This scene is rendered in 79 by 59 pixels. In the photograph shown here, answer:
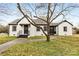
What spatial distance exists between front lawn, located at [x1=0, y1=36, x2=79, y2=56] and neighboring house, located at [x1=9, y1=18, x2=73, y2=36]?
10 cm

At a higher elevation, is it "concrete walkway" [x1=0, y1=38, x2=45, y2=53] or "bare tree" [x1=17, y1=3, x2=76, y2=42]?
"bare tree" [x1=17, y1=3, x2=76, y2=42]

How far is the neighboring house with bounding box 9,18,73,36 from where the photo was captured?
8.46 ft

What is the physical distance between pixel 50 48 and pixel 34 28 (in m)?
0.30

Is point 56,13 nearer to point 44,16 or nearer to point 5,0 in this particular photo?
point 44,16

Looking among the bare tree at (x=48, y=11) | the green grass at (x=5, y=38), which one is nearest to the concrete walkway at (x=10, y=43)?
the green grass at (x=5, y=38)

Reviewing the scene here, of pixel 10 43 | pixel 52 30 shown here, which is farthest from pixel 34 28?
pixel 10 43

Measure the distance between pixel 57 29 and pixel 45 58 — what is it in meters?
0.37

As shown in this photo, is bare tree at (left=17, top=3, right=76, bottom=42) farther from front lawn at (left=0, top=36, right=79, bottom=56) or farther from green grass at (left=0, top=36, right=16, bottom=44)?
green grass at (left=0, top=36, right=16, bottom=44)

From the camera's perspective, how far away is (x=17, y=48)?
2.57 m

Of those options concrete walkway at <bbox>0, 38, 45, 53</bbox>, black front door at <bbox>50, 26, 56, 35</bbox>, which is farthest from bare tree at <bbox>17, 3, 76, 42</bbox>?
concrete walkway at <bbox>0, 38, 45, 53</bbox>

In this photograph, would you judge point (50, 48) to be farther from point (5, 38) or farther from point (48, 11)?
point (5, 38)

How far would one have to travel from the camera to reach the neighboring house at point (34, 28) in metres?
2.58

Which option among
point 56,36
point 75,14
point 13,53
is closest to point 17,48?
point 13,53

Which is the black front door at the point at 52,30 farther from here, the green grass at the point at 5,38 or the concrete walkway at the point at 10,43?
the green grass at the point at 5,38
